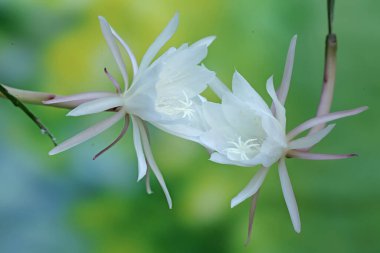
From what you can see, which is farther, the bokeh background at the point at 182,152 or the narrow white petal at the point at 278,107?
the bokeh background at the point at 182,152

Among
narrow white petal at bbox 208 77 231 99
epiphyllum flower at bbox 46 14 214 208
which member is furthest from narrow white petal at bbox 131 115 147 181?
narrow white petal at bbox 208 77 231 99

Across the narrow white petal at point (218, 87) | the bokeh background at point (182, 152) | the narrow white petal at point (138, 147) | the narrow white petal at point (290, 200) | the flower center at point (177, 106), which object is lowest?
the bokeh background at point (182, 152)

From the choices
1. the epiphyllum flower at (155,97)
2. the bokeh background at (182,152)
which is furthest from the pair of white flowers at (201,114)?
the bokeh background at (182,152)

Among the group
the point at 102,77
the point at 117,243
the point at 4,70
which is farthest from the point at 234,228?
the point at 4,70

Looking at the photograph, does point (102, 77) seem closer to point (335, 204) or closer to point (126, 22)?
point (126, 22)

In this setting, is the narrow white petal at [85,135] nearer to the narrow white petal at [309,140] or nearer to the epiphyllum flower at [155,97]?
the epiphyllum flower at [155,97]

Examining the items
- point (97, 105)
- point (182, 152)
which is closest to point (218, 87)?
point (97, 105)
